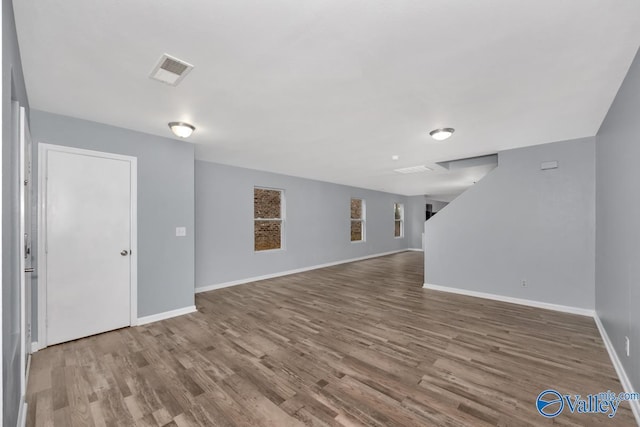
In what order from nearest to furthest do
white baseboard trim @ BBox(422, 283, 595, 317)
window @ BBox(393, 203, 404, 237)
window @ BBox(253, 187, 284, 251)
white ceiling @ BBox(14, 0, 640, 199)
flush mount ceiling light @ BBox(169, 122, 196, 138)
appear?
white ceiling @ BBox(14, 0, 640, 199)
flush mount ceiling light @ BBox(169, 122, 196, 138)
white baseboard trim @ BBox(422, 283, 595, 317)
window @ BBox(253, 187, 284, 251)
window @ BBox(393, 203, 404, 237)

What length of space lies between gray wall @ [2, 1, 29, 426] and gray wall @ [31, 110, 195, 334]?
1519 mm

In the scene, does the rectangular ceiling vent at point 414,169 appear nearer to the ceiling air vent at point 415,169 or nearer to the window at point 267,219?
the ceiling air vent at point 415,169

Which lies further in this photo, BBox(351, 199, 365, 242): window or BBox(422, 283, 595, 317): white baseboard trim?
BBox(351, 199, 365, 242): window

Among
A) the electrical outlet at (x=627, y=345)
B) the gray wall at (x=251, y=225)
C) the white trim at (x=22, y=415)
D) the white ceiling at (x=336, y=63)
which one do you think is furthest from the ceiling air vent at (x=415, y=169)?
the white trim at (x=22, y=415)

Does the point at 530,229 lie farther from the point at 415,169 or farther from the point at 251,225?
the point at 251,225

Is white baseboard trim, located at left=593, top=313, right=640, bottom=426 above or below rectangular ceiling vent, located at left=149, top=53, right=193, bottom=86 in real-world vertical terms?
below

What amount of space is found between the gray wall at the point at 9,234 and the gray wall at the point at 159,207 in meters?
1.52

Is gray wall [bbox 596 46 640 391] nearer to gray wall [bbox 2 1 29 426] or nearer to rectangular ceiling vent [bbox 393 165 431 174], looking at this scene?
rectangular ceiling vent [bbox 393 165 431 174]

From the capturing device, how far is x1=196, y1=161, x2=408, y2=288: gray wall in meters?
5.20

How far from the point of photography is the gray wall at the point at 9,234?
4.11 feet

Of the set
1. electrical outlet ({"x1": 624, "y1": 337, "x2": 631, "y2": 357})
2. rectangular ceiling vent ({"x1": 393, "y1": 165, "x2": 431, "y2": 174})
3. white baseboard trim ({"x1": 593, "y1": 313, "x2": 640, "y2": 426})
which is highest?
rectangular ceiling vent ({"x1": 393, "y1": 165, "x2": 431, "y2": 174})

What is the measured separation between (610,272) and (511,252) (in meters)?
1.58

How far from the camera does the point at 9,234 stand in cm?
143

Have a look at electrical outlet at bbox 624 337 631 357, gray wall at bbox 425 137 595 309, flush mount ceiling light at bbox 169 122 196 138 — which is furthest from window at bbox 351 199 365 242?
electrical outlet at bbox 624 337 631 357
